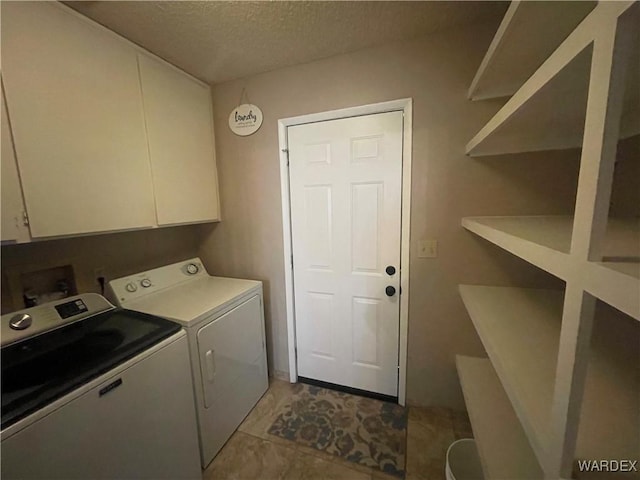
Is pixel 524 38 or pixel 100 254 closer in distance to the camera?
pixel 524 38

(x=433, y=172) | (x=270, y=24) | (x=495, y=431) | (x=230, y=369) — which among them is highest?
(x=270, y=24)

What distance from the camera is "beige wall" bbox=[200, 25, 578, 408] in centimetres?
146

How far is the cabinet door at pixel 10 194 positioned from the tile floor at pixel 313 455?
5.22 feet

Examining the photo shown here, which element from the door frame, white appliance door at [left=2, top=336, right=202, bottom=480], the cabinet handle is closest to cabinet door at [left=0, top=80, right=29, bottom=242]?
white appliance door at [left=2, top=336, right=202, bottom=480]

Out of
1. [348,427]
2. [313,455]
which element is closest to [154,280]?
[313,455]

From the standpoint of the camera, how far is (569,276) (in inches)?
19.4

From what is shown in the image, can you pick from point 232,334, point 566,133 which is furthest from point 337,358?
point 566,133

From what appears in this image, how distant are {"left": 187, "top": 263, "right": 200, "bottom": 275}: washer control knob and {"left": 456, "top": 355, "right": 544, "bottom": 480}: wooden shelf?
2110 millimetres

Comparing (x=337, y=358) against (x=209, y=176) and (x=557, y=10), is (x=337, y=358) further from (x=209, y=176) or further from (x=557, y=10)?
(x=557, y=10)

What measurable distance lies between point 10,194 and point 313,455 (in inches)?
80.2

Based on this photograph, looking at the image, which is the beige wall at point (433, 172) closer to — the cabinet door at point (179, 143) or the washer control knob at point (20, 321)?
the cabinet door at point (179, 143)

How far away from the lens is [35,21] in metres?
1.09

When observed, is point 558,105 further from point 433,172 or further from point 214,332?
point 214,332

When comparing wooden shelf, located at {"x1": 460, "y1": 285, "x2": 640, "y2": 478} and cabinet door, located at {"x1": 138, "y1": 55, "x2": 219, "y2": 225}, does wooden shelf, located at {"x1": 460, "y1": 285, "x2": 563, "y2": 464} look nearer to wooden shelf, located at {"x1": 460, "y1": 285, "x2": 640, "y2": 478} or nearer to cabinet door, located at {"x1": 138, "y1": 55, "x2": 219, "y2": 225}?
wooden shelf, located at {"x1": 460, "y1": 285, "x2": 640, "y2": 478}
